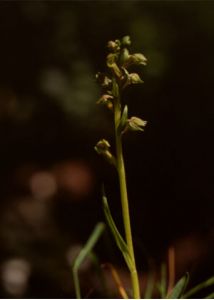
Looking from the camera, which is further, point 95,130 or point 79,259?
point 95,130

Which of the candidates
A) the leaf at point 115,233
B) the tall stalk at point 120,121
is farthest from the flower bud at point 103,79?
the leaf at point 115,233

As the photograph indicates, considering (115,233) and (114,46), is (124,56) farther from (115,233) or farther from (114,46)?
(115,233)

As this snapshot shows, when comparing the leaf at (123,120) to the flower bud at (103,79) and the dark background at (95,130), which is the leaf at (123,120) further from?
the dark background at (95,130)

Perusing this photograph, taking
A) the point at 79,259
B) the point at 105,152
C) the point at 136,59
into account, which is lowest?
the point at 79,259

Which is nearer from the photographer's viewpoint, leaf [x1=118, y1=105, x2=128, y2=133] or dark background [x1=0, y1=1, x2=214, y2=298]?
leaf [x1=118, y1=105, x2=128, y2=133]

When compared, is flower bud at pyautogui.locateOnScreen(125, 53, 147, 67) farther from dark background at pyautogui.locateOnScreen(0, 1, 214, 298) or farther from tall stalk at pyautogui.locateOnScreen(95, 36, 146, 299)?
dark background at pyautogui.locateOnScreen(0, 1, 214, 298)

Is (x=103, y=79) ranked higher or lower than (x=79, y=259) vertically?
higher

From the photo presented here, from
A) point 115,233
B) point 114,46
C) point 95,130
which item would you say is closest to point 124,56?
point 114,46

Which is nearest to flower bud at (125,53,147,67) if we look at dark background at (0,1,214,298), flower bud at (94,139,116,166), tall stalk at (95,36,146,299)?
tall stalk at (95,36,146,299)

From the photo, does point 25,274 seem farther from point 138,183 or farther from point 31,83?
point 31,83
